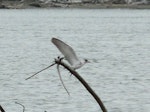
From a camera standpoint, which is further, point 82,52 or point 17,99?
point 82,52

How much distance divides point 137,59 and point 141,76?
13.7 meters

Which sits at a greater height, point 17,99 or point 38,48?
point 17,99

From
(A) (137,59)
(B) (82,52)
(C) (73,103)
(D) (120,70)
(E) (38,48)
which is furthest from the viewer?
(E) (38,48)

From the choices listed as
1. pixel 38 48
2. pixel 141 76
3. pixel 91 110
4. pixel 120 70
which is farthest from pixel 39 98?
pixel 38 48

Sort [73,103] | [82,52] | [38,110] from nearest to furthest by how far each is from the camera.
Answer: [38,110] → [73,103] → [82,52]

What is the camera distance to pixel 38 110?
82.0ft

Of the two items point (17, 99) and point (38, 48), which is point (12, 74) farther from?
point (38, 48)

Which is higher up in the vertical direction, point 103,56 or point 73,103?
point 73,103

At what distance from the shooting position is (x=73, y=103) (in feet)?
89.5

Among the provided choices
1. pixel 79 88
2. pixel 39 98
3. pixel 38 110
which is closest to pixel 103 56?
pixel 79 88

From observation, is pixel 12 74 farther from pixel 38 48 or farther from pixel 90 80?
pixel 38 48

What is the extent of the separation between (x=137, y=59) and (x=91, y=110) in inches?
1061

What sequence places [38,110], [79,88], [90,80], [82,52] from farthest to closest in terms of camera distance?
[82,52]
[90,80]
[79,88]
[38,110]

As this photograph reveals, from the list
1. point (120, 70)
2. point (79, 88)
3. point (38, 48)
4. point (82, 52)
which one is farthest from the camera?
point (38, 48)
